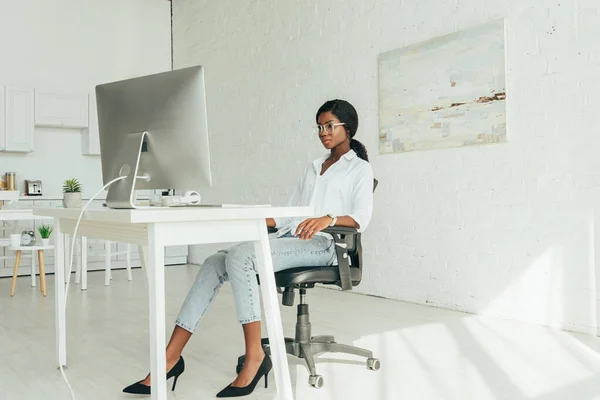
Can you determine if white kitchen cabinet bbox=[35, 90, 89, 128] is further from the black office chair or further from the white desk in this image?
the black office chair

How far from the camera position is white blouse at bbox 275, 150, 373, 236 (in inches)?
96.5

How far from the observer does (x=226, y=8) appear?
6270 mm

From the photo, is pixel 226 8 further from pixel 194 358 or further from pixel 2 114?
pixel 194 358

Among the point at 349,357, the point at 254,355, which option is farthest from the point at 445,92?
the point at 254,355

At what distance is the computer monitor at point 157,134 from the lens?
72.6 inches

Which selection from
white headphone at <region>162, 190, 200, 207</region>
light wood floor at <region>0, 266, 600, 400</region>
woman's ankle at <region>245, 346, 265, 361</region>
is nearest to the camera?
white headphone at <region>162, 190, 200, 207</region>

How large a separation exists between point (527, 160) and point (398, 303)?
1.37 meters

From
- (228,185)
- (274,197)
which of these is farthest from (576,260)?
(228,185)

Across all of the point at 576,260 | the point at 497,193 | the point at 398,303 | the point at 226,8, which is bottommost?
the point at 398,303

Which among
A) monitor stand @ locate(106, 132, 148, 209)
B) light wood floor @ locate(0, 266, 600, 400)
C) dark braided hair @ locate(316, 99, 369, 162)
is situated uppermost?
dark braided hair @ locate(316, 99, 369, 162)

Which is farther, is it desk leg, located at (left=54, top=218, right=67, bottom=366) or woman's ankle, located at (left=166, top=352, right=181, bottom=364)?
desk leg, located at (left=54, top=218, right=67, bottom=366)

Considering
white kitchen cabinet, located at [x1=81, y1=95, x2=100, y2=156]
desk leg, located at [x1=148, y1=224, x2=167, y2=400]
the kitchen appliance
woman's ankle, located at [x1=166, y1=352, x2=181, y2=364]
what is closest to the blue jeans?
woman's ankle, located at [x1=166, y1=352, x2=181, y2=364]

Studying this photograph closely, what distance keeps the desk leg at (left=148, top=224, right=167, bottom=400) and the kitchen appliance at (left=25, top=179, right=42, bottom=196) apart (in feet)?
16.4

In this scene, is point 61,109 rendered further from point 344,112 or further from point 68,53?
point 344,112
